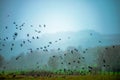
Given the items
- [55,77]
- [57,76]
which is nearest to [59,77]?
[55,77]

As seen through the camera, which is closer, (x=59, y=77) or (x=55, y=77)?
(x=59, y=77)

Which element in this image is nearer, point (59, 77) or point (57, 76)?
point (59, 77)

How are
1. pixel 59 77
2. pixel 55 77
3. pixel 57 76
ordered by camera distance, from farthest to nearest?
pixel 57 76 < pixel 55 77 < pixel 59 77

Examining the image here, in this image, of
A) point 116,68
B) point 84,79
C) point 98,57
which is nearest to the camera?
point 84,79

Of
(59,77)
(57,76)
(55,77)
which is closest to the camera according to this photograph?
(59,77)

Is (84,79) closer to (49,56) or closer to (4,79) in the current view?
(49,56)

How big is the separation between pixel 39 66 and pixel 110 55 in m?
3.47

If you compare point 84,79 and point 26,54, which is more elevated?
point 26,54

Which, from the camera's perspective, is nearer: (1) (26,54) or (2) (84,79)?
(2) (84,79)

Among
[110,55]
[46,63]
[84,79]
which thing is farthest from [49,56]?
[110,55]

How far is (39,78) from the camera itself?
10.2 meters

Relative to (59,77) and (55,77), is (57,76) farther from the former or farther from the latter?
(59,77)

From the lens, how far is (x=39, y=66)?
11648mm

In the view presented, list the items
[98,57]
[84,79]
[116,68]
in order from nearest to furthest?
[84,79] → [116,68] → [98,57]
